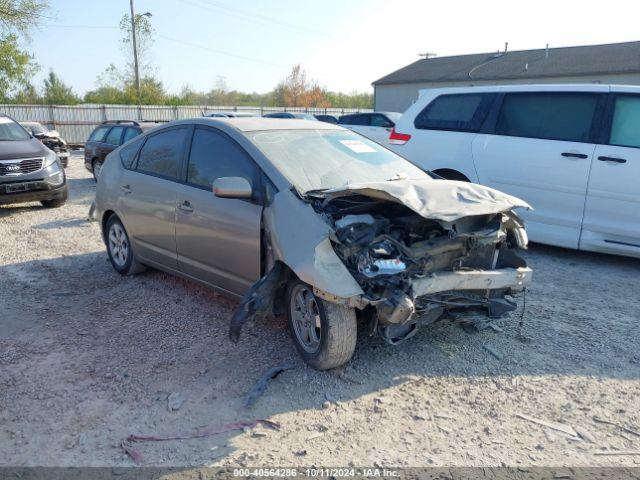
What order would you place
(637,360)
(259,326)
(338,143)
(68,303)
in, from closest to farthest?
(637,360), (259,326), (338,143), (68,303)

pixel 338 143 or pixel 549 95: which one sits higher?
pixel 549 95

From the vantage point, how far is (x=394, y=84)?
35.2 metres

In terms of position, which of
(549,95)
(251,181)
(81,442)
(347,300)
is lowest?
(81,442)

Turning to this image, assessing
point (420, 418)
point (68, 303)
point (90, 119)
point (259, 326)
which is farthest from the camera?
point (90, 119)

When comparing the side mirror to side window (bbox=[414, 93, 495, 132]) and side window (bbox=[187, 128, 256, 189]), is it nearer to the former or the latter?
side window (bbox=[187, 128, 256, 189])

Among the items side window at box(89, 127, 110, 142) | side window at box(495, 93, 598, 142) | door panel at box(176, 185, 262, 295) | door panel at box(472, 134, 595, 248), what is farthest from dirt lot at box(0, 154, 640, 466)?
side window at box(89, 127, 110, 142)

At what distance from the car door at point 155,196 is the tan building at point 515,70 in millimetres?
23915

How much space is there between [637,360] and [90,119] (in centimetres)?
3036

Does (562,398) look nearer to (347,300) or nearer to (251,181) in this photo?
(347,300)

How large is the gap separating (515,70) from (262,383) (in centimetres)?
2982

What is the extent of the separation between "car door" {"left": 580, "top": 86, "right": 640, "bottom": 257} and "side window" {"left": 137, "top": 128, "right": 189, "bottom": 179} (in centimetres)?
448

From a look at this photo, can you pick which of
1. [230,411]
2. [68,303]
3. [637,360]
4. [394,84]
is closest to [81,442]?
[230,411]

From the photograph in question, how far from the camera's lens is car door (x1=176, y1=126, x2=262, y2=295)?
13.3 feet

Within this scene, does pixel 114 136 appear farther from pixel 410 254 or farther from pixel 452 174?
pixel 410 254
